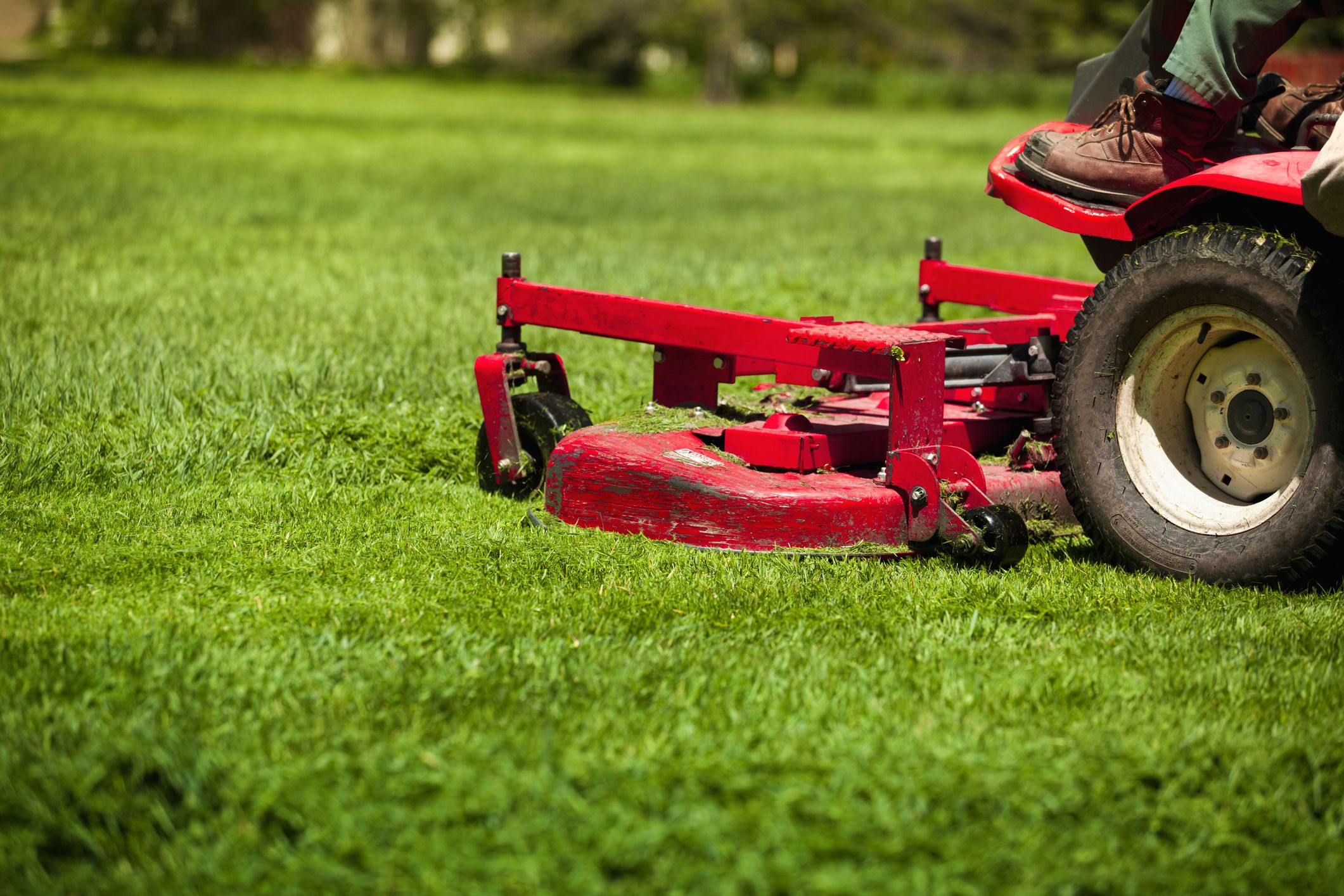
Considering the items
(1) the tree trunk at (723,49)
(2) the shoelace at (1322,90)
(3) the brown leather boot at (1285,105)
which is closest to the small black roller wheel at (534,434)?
(3) the brown leather boot at (1285,105)

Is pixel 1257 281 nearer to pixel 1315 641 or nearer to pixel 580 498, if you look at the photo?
pixel 1315 641

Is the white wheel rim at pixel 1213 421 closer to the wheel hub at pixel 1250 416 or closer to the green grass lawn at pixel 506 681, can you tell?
the wheel hub at pixel 1250 416

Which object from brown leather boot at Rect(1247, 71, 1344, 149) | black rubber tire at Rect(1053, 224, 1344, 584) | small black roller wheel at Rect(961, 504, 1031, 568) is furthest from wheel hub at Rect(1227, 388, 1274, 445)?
brown leather boot at Rect(1247, 71, 1344, 149)

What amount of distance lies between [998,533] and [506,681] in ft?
4.90

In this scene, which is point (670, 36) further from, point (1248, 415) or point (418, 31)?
point (1248, 415)

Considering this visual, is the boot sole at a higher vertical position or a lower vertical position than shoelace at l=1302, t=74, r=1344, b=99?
lower

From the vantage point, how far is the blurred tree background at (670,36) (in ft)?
159

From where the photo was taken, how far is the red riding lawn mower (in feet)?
12.1

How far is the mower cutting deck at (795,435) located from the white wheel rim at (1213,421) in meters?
0.43

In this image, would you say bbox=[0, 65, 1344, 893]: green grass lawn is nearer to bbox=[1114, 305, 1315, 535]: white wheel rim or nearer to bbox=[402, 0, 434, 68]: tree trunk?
bbox=[1114, 305, 1315, 535]: white wheel rim

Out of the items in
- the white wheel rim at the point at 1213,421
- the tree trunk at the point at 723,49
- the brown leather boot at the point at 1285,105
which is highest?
the tree trunk at the point at 723,49

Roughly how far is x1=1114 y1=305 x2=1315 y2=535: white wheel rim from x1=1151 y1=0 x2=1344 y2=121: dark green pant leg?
2.02ft

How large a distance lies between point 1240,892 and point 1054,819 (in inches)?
12.9

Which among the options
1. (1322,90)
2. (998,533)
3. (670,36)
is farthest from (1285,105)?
(670,36)
